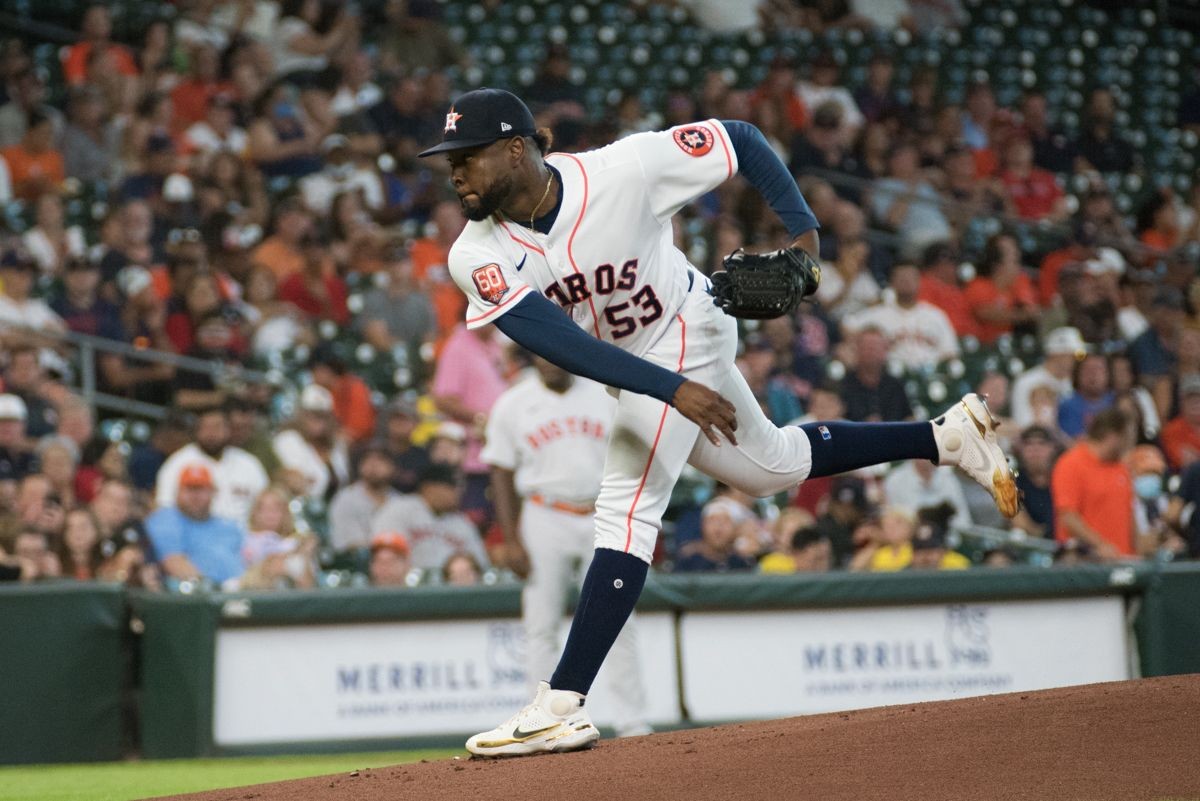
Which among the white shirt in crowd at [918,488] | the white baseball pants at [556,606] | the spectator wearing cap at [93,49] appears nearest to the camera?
the white baseball pants at [556,606]

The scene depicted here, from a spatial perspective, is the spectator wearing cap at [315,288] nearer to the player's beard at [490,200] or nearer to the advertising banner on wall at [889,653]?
the advertising banner on wall at [889,653]

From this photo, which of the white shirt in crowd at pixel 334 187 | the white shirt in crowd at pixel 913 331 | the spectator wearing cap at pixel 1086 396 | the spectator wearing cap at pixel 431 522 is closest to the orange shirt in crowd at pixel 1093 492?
the spectator wearing cap at pixel 1086 396

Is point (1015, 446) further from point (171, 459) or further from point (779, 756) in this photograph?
point (779, 756)

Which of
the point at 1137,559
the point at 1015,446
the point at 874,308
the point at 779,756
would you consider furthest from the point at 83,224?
the point at 779,756

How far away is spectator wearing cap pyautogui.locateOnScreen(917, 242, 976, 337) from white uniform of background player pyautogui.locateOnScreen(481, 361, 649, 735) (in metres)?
4.66

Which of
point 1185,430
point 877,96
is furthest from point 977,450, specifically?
point 877,96

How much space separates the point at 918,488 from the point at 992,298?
2850 mm

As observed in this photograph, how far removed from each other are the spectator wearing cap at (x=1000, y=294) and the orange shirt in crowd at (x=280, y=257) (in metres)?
4.72

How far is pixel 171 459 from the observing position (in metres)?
8.62

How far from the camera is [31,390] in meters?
8.73

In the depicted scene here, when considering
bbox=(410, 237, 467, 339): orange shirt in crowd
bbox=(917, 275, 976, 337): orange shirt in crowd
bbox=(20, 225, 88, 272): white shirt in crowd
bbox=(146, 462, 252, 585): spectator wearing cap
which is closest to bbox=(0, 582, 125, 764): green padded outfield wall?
bbox=(146, 462, 252, 585): spectator wearing cap

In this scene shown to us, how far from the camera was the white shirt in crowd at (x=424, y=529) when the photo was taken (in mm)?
8664

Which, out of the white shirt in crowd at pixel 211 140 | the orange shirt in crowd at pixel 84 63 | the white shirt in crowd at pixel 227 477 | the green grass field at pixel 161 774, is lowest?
the green grass field at pixel 161 774

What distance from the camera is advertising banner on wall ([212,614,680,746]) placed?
7.62m
